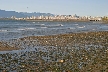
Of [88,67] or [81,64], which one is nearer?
[88,67]

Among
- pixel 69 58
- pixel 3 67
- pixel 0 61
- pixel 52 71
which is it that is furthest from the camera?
pixel 69 58

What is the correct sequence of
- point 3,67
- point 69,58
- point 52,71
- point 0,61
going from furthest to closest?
point 69,58 < point 0,61 < point 3,67 < point 52,71

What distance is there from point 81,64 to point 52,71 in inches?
116

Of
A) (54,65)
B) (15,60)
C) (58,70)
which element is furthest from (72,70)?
(15,60)

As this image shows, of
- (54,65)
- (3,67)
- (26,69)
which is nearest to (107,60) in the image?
(54,65)

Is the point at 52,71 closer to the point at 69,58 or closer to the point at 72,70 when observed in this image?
the point at 72,70

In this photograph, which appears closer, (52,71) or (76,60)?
(52,71)

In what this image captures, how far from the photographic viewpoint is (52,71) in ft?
50.6

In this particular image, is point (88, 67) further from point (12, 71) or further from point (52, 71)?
point (12, 71)

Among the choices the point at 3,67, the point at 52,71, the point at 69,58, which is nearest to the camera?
the point at 52,71

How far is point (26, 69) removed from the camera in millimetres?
15977

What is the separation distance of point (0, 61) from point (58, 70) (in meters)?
5.39

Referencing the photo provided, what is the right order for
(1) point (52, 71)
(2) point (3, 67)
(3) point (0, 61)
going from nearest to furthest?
(1) point (52, 71) < (2) point (3, 67) < (3) point (0, 61)

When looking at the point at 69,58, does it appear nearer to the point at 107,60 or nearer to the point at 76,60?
the point at 76,60
